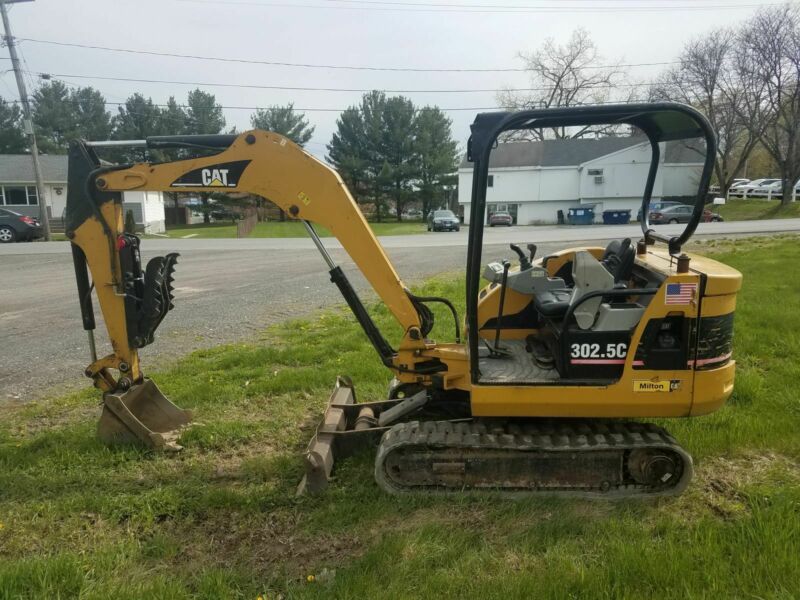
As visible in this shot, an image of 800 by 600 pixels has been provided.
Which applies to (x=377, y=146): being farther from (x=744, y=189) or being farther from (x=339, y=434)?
(x=339, y=434)

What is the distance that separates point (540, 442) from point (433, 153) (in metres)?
52.3

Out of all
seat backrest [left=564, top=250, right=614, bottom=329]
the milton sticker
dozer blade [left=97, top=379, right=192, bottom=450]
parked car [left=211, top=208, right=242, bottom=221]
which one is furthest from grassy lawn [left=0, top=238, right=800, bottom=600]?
parked car [left=211, top=208, right=242, bottom=221]

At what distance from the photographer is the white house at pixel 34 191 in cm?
4008

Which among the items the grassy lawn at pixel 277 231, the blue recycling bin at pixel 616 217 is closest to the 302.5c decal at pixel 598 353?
the grassy lawn at pixel 277 231

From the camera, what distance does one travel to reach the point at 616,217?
37969 mm

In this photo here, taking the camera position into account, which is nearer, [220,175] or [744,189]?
[220,175]

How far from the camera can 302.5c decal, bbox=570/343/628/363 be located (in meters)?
3.79

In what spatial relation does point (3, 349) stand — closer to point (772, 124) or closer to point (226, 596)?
point (226, 596)

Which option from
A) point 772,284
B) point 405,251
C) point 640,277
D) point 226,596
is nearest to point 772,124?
point 405,251

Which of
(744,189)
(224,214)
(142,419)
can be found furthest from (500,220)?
(142,419)

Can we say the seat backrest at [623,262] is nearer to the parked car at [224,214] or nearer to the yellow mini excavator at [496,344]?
the yellow mini excavator at [496,344]

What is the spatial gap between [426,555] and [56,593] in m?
1.89

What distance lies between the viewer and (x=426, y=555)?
326 cm

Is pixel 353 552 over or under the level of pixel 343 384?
under
